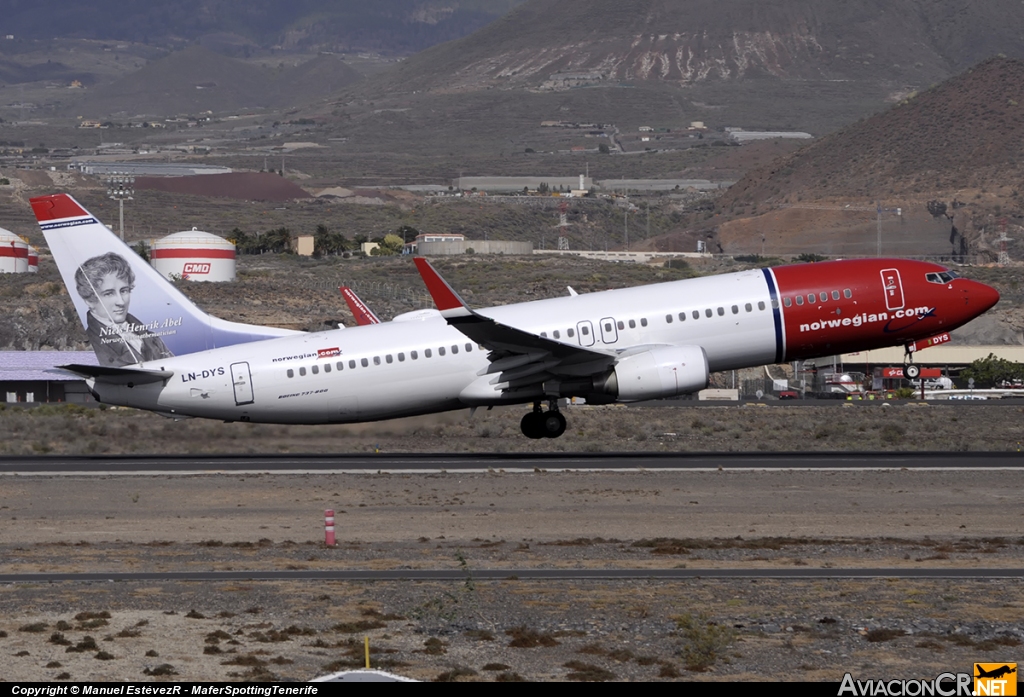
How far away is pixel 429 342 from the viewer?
132 ft

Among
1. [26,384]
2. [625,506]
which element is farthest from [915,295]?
[26,384]

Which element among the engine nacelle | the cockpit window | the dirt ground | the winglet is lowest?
the dirt ground

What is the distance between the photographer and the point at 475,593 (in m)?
22.1

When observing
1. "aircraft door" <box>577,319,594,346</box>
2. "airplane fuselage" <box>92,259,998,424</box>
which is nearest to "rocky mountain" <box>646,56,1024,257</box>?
"airplane fuselage" <box>92,259,998,424</box>

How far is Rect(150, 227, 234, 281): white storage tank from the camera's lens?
118 m

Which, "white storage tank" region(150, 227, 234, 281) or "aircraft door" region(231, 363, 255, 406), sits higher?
"white storage tank" region(150, 227, 234, 281)

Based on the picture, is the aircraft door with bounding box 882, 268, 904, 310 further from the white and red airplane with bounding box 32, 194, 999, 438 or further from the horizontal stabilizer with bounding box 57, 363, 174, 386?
the horizontal stabilizer with bounding box 57, 363, 174, 386

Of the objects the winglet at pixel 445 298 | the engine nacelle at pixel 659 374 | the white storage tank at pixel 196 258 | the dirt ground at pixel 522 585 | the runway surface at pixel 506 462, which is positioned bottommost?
the dirt ground at pixel 522 585

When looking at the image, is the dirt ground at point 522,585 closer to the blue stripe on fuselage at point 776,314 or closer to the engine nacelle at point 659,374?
the engine nacelle at point 659,374

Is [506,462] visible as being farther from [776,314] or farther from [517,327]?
[776,314]

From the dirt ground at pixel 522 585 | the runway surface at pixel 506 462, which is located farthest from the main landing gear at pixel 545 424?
the dirt ground at pixel 522 585

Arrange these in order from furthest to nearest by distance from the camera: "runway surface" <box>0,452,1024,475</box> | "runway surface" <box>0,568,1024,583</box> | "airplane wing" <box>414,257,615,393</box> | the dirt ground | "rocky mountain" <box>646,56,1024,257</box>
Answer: "rocky mountain" <box>646,56,1024,257</box> < "runway surface" <box>0,452,1024,475</box> < "airplane wing" <box>414,257,615,393</box> < "runway surface" <box>0,568,1024,583</box> < the dirt ground

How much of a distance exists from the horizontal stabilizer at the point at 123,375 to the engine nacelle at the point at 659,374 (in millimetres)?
12309

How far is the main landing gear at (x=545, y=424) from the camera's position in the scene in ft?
136
